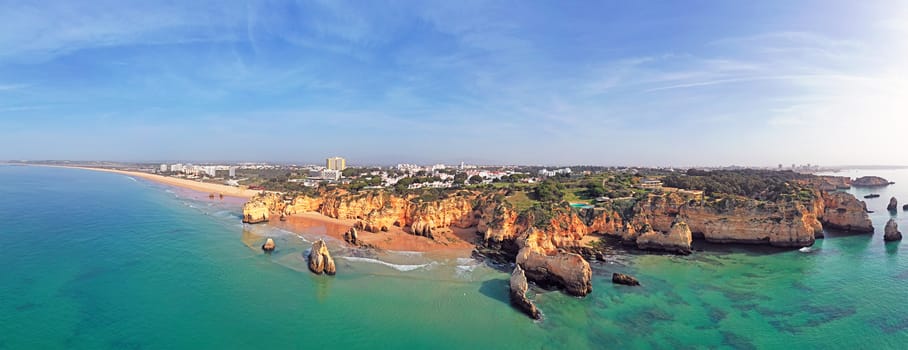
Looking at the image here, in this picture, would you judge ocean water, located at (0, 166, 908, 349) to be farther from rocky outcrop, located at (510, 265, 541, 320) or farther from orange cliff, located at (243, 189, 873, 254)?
orange cliff, located at (243, 189, 873, 254)

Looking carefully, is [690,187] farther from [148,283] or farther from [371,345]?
[148,283]

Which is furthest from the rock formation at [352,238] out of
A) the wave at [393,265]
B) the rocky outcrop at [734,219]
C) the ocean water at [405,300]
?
the rocky outcrop at [734,219]

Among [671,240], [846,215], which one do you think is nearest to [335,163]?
[671,240]

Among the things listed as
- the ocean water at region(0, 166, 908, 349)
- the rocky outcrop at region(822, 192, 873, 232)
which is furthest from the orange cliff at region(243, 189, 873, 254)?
the ocean water at region(0, 166, 908, 349)

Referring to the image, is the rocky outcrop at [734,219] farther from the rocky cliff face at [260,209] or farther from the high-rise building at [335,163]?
the high-rise building at [335,163]

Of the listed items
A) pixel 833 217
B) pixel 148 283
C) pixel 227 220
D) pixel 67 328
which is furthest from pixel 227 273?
pixel 833 217
